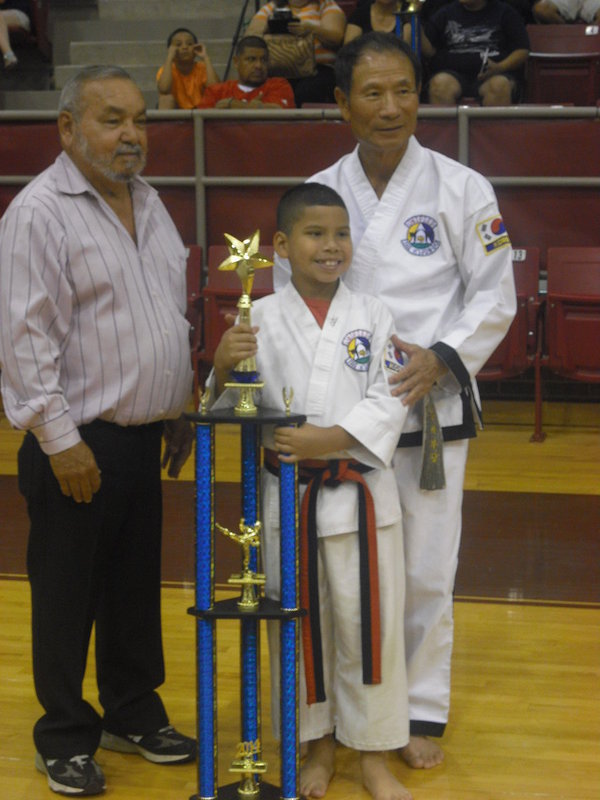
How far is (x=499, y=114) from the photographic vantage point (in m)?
6.57

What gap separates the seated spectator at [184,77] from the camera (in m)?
7.89

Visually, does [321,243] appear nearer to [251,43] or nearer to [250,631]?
[250,631]

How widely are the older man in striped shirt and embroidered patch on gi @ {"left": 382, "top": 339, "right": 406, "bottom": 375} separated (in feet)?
1.68

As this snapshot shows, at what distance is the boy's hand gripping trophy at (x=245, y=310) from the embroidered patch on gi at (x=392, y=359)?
32 cm

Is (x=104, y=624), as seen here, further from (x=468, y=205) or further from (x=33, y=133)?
→ (x=33, y=133)

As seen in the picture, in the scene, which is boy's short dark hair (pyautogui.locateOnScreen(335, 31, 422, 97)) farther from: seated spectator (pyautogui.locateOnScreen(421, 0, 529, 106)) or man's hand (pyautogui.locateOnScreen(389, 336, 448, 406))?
seated spectator (pyautogui.locateOnScreen(421, 0, 529, 106))

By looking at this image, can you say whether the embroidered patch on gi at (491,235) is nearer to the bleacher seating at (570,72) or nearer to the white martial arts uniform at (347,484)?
the white martial arts uniform at (347,484)

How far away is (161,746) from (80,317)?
3.55 ft

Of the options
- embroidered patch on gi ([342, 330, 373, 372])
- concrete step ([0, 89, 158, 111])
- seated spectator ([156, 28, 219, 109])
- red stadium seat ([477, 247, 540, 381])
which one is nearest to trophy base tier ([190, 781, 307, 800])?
embroidered patch on gi ([342, 330, 373, 372])

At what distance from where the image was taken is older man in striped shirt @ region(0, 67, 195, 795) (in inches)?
102

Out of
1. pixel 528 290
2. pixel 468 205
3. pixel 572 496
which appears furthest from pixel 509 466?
pixel 468 205

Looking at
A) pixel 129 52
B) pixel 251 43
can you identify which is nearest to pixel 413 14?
pixel 251 43

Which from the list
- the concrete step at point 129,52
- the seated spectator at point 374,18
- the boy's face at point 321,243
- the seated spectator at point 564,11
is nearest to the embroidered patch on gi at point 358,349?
A: the boy's face at point 321,243

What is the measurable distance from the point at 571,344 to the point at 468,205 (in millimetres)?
3546
